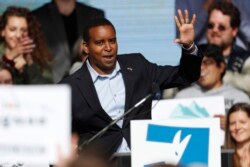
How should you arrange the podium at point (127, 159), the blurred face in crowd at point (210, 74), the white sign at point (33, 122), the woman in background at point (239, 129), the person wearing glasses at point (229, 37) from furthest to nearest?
the person wearing glasses at point (229, 37) → the blurred face in crowd at point (210, 74) → the woman in background at point (239, 129) → the podium at point (127, 159) → the white sign at point (33, 122)

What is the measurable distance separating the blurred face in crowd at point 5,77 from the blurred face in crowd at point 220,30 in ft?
6.58

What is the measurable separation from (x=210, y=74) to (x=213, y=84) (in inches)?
3.7

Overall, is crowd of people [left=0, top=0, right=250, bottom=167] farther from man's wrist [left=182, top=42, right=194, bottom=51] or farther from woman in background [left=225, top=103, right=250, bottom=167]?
man's wrist [left=182, top=42, right=194, bottom=51]

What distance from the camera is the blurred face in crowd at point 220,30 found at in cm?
919

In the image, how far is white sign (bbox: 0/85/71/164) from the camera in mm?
4406

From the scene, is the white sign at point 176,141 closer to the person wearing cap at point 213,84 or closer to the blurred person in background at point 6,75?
the blurred person in background at point 6,75

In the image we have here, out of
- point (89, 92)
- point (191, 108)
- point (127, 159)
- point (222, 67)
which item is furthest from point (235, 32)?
point (127, 159)

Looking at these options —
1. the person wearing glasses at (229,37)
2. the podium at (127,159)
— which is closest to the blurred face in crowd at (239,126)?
the person wearing glasses at (229,37)

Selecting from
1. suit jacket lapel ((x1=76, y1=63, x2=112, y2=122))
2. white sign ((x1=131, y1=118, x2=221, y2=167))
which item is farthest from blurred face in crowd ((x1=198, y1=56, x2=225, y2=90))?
white sign ((x1=131, y1=118, x2=221, y2=167))

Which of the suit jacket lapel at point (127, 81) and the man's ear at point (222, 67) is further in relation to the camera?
the man's ear at point (222, 67)

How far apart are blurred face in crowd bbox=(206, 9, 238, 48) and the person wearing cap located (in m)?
0.27

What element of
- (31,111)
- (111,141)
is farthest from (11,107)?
(111,141)

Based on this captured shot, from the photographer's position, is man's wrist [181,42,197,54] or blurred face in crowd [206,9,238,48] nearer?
man's wrist [181,42,197,54]

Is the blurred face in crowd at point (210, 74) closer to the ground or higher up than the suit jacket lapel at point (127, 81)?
closer to the ground
